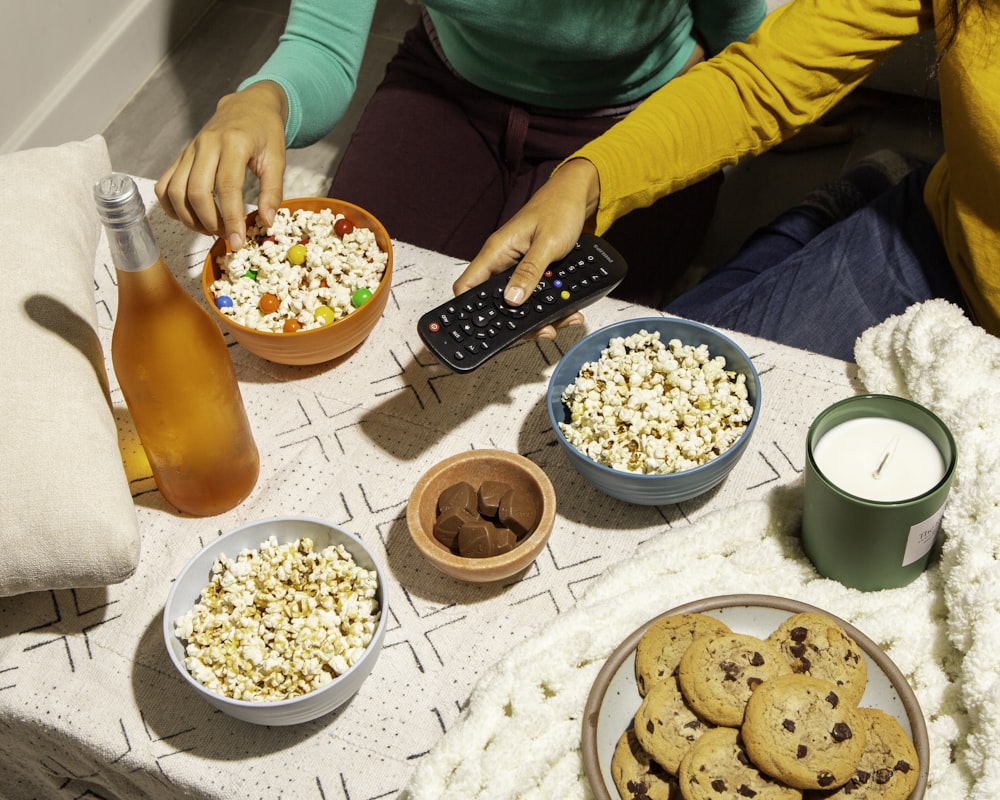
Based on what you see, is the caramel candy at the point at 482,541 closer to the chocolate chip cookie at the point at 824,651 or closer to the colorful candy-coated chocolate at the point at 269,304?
the chocolate chip cookie at the point at 824,651

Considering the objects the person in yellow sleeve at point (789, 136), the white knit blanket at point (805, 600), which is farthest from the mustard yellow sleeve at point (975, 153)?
the white knit blanket at point (805, 600)

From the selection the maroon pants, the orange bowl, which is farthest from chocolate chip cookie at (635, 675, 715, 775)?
the maroon pants

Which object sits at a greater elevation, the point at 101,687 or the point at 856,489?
the point at 856,489

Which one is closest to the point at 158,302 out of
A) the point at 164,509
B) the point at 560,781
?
the point at 164,509

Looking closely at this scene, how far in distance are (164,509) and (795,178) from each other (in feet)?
5.30

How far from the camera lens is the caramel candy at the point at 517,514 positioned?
88 cm

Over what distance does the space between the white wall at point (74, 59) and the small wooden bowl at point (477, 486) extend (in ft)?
5.55

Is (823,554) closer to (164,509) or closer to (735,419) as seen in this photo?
(735,419)

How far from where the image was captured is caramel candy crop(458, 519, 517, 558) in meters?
0.85

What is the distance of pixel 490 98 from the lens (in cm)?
153

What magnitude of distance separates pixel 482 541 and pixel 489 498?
0.05 m

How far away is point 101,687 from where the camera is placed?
0.86 m

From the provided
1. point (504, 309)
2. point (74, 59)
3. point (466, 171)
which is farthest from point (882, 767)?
point (74, 59)

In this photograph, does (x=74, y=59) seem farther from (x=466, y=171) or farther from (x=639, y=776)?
(x=639, y=776)
